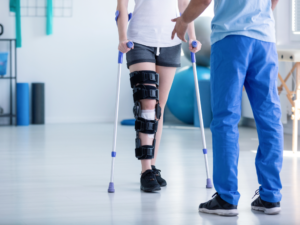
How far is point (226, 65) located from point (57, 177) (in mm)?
1269

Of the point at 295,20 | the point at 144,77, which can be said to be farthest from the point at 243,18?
the point at 295,20

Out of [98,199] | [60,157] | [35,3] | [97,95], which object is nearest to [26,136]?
[60,157]

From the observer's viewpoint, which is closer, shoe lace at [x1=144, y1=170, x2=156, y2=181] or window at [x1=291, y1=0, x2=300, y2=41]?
shoe lace at [x1=144, y1=170, x2=156, y2=181]

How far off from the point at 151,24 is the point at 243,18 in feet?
2.03

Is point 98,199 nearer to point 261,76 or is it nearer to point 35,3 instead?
point 261,76

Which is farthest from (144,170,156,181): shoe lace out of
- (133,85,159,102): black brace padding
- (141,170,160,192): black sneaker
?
(133,85,159,102): black brace padding

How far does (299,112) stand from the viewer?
Answer: 3.15 m

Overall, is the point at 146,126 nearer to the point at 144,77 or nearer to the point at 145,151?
the point at 145,151

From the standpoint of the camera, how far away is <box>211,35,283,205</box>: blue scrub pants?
1511 mm

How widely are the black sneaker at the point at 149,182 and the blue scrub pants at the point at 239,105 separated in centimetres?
48

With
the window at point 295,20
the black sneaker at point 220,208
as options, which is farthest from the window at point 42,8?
the black sneaker at point 220,208

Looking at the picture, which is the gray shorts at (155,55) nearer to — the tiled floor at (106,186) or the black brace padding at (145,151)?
the black brace padding at (145,151)

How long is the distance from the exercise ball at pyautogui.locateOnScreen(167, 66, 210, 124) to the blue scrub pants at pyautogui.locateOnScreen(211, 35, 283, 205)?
3577 millimetres

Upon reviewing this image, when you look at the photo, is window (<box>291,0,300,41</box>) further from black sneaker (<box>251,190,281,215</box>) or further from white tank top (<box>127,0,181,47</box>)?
black sneaker (<box>251,190,281,215</box>)
